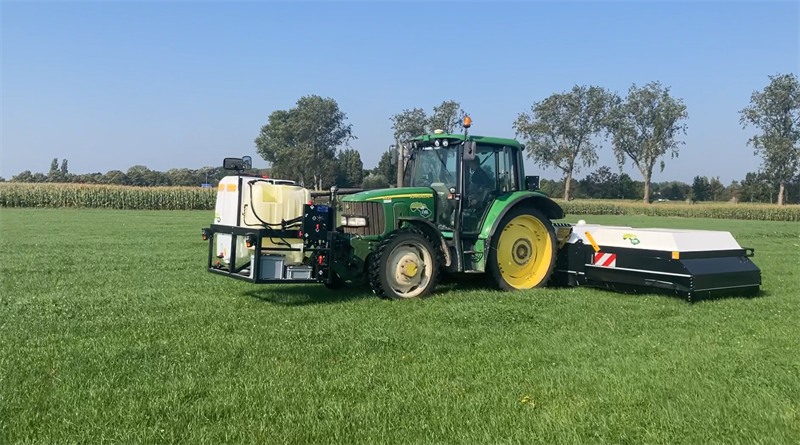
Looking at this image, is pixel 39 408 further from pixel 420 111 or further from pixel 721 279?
pixel 420 111

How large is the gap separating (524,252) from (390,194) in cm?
242

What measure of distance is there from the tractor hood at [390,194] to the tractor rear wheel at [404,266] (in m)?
0.52

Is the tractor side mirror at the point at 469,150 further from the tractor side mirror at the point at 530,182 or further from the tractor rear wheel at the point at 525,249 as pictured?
the tractor side mirror at the point at 530,182

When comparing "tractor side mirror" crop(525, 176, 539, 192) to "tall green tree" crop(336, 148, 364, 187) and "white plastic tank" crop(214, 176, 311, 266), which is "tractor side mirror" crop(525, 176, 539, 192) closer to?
"white plastic tank" crop(214, 176, 311, 266)

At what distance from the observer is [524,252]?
9555mm

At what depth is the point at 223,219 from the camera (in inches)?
317

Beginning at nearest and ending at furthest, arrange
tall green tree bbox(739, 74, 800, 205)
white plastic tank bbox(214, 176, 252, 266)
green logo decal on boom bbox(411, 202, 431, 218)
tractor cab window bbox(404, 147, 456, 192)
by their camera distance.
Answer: white plastic tank bbox(214, 176, 252, 266)
green logo decal on boom bbox(411, 202, 431, 218)
tractor cab window bbox(404, 147, 456, 192)
tall green tree bbox(739, 74, 800, 205)

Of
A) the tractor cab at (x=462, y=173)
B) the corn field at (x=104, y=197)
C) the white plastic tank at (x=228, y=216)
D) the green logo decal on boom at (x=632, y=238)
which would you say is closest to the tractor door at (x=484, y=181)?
the tractor cab at (x=462, y=173)

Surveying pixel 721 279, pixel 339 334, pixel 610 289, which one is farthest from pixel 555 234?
pixel 339 334

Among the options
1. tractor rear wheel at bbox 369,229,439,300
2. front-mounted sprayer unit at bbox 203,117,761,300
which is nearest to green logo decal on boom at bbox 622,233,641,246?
front-mounted sprayer unit at bbox 203,117,761,300

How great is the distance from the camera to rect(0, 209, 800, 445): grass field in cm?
381

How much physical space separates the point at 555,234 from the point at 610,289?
113cm

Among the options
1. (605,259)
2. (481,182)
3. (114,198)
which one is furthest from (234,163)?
(114,198)

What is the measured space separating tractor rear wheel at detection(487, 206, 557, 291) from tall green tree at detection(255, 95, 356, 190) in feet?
251
